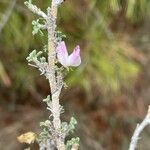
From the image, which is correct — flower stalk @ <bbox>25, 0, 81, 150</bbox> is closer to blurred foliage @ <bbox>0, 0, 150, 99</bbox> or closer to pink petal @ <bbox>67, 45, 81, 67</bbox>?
pink petal @ <bbox>67, 45, 81, 67</bbox>

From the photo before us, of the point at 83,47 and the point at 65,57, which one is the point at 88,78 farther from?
the point at 65,57

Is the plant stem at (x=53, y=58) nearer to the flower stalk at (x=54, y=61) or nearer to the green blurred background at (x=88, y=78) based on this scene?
the flower stalk at (x=54, y=61)

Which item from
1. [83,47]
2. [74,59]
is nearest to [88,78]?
[83,47]

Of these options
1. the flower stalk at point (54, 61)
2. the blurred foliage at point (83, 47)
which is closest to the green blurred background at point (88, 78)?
the blurred foliage at point (83, 47)

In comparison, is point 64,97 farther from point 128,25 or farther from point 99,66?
point 128,25

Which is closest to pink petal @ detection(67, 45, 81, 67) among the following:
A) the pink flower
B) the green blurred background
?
the pink flower

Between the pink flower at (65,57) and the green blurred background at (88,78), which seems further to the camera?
the green blurred background at (88,78)
